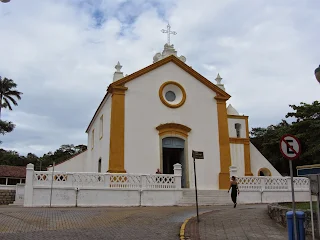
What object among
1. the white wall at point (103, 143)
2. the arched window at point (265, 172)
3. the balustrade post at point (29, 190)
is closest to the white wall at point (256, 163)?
the arched window at point (265, 172)

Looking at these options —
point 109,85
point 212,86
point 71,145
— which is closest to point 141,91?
point 109,85

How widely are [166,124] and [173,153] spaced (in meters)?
2.41

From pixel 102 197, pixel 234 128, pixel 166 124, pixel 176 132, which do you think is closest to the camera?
pixel 102 197

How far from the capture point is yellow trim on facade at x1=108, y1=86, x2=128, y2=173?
2005 cm

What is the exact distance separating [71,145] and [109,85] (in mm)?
50362

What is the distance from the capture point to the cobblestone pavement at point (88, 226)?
8.58m

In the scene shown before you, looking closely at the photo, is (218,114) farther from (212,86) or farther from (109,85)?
(109,85)

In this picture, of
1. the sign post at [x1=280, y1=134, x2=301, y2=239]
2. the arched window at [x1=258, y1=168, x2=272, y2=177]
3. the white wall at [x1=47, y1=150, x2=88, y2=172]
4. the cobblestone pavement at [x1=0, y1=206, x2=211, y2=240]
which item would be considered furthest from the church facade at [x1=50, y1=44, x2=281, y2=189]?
the sign post at [x1=280, y1=134, x2=301, y2=239]

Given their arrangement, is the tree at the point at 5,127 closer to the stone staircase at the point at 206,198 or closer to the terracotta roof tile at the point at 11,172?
the terracotta roof tile at the point at 11,172

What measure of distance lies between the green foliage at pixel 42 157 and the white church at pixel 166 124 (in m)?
38.2

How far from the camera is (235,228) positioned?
980 centimetres

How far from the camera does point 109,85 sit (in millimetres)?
21328

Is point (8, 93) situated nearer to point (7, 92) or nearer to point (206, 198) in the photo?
point (7, 92)

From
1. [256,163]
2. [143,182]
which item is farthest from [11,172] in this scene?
[143,182]
